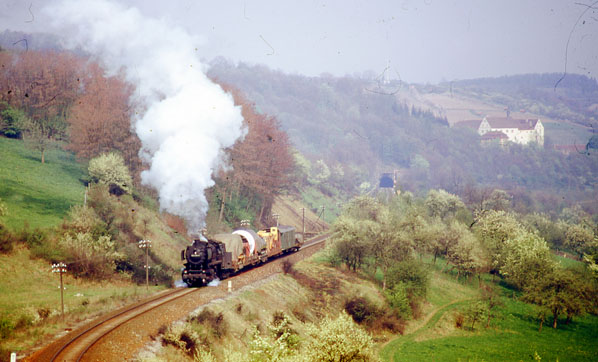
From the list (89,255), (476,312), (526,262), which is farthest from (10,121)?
(526,262)

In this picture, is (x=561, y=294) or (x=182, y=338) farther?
(x=561, y=294)

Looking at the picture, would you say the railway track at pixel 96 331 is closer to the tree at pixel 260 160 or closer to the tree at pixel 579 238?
the tree at pixel 260 160

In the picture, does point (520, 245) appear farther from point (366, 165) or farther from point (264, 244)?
point (366, 165)

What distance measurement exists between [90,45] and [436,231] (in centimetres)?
5966

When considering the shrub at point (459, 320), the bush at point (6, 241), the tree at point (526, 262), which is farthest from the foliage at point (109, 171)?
the tree at point (526, 262)

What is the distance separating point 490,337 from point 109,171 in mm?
46074

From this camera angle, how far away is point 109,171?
5922cm

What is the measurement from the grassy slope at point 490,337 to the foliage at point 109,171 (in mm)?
35901

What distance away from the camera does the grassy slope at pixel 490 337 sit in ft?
140

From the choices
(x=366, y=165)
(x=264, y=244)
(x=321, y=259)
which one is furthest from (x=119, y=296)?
(x=366, y=165)

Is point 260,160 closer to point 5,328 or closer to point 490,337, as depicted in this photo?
point 490,337

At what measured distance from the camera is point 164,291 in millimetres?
36500

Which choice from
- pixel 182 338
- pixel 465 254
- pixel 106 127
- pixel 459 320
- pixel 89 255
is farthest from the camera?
pixel 465 254

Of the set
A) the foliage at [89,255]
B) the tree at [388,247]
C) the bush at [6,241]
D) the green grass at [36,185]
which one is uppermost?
the green grass at [36,185]
